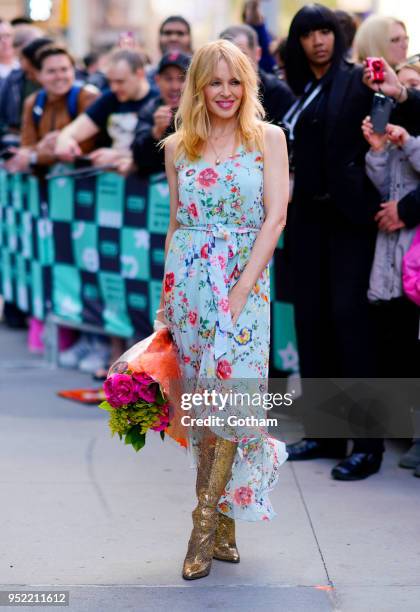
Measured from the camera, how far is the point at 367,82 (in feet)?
17.2

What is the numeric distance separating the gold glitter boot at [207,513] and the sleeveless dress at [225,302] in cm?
7

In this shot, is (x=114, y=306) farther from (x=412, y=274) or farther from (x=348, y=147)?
(x=412, y=274)

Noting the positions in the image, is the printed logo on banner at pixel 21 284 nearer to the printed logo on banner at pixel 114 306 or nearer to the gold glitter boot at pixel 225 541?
the printed logo on banner at pixel 114 306

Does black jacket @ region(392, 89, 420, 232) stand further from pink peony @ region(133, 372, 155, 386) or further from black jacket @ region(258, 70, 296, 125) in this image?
pink peony @ region(133, 372, 155, 386)

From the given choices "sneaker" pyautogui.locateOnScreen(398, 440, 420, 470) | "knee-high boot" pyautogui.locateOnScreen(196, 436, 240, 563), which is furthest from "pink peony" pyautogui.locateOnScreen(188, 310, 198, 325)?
"sneaker" pyautogui.locateOnScreen(398, 440, 420, 470)

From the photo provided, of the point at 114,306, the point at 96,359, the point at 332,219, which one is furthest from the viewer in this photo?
the point at 96,359

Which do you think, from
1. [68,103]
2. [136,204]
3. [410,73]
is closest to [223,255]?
[410,73]

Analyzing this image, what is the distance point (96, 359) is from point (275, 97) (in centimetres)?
274

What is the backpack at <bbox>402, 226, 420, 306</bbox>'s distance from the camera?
17.0 ft

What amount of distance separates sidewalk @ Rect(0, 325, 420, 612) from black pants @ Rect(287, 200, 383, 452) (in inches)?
18.9

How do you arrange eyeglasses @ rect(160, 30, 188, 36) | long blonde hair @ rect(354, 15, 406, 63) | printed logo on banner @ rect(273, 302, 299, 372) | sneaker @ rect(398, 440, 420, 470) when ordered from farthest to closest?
eyeglasses @ rect(160, 30, 188, 36) < printed logo on banner @ rect(273, 302, 299, 372) < long blonde hair @ rect(354, 15, 406, 63) < sneaker @ rect(398, 440, 420, 470)

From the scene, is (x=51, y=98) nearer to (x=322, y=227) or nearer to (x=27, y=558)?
(x=322, y=227)

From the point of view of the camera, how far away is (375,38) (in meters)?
5.75

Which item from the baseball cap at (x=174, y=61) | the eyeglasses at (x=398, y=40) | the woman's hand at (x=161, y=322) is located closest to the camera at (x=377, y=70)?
the eyeglasses at (x=398, y=40)
